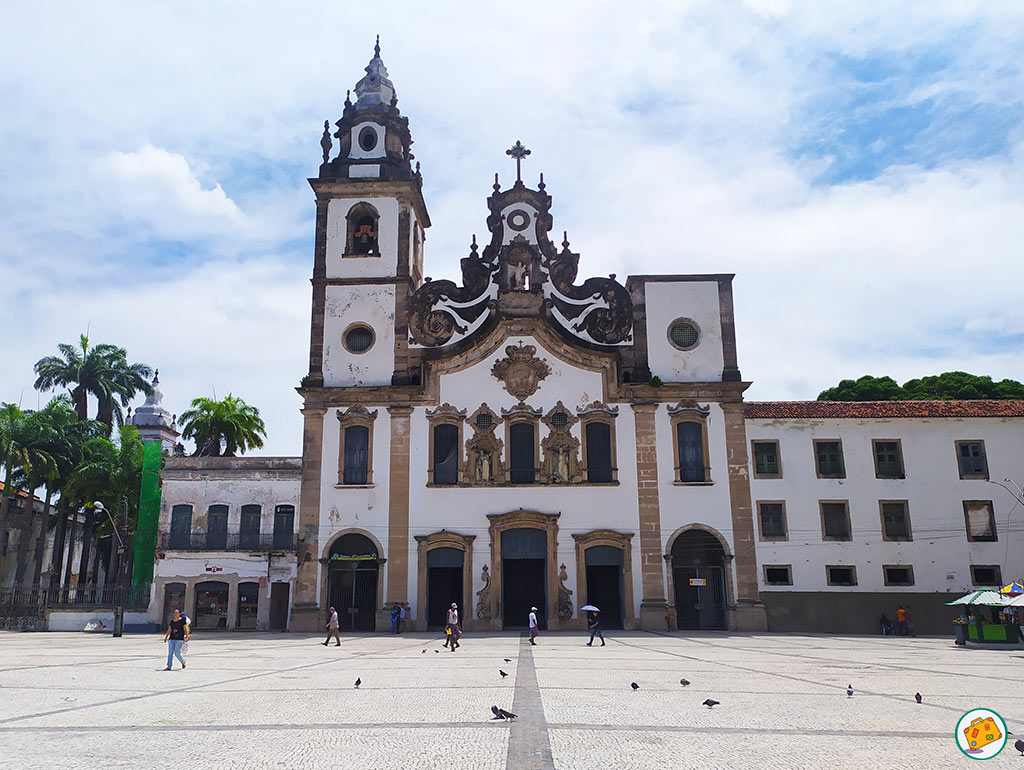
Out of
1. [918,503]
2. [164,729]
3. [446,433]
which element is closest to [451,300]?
[446,433]

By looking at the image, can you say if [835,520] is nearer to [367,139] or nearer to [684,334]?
[684,334]

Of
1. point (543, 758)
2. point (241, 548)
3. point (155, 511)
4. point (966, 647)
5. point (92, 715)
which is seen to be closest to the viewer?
point (543, 758)

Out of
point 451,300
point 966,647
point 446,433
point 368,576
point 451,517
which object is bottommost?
point 966,647

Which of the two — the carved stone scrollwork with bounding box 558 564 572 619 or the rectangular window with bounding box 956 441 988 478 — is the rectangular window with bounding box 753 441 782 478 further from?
the carved stone scrollwork with bounding box 558 564 572 619

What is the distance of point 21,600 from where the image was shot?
41.9 metres

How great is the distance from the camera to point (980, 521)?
34.2 meters

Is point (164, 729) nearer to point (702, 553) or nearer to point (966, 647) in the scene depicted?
point (966, 647)

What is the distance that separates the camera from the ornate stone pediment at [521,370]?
1391 inches

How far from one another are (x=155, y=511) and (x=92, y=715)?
32.1 m

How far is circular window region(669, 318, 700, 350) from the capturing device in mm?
36094

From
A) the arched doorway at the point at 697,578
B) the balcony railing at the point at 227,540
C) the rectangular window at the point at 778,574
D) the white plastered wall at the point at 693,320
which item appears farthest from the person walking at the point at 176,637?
the rectangular window at the point at 778,574

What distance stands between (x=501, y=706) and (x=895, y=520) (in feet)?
88.8

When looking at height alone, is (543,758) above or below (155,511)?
below

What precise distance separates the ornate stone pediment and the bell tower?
3.71m
